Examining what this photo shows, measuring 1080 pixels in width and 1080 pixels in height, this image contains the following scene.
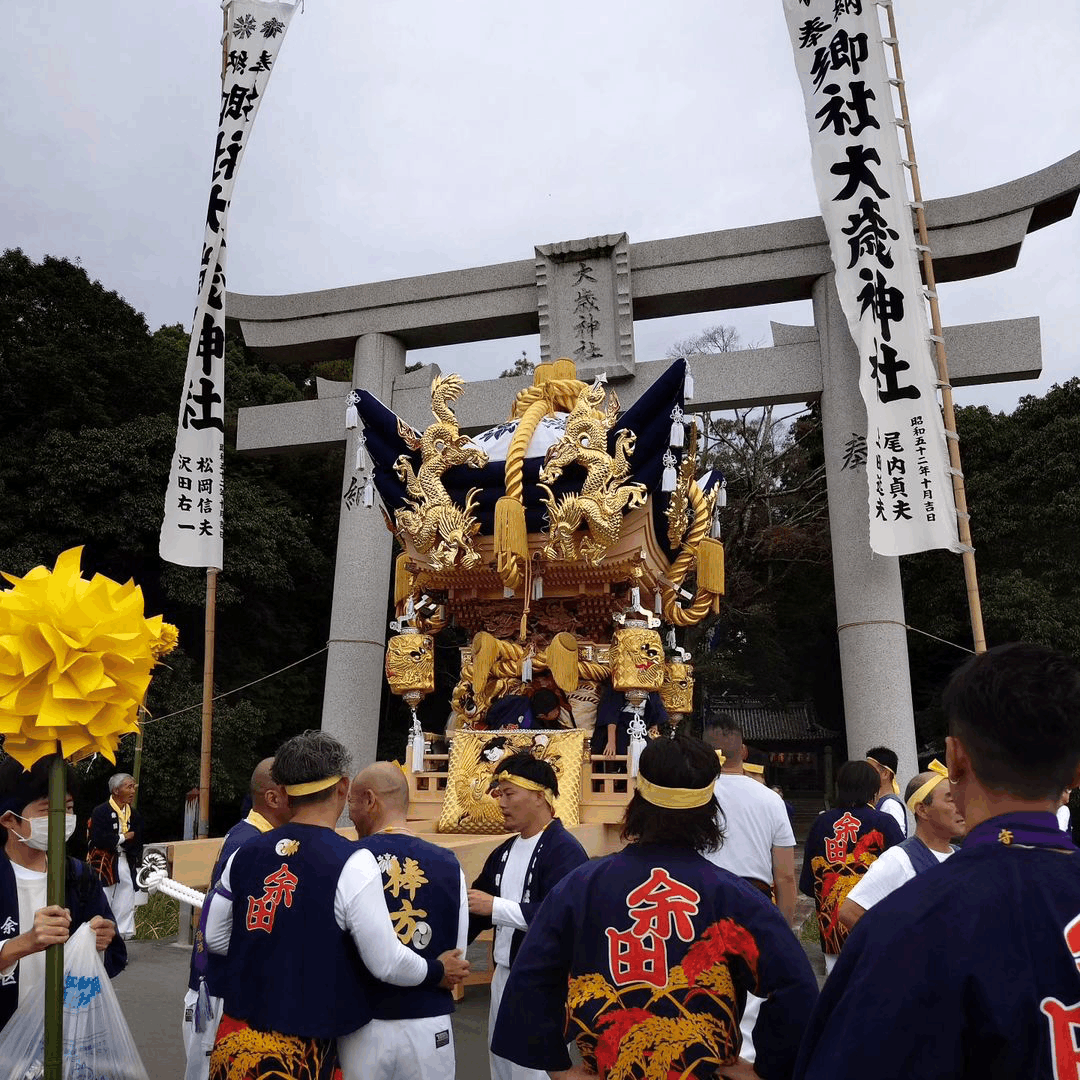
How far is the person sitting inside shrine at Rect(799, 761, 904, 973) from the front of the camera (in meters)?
3.60

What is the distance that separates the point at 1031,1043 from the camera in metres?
1.00

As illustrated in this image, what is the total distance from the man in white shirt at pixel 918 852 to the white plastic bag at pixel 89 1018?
6.22ft

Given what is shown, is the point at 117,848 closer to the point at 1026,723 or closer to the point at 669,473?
the point at 669,473

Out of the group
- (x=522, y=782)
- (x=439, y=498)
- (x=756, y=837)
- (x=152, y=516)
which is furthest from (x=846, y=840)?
(x=152, y=516)

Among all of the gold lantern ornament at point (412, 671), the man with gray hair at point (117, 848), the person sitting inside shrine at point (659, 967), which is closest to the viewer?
the person sitting inside shrine at point (659, 967)

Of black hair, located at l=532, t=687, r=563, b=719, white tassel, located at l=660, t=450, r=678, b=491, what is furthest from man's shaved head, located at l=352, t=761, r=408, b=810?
white tassel, located at l=660, t=450, r=678, b=491

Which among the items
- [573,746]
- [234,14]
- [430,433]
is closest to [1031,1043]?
[573,746]

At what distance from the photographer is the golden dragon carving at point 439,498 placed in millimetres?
6160

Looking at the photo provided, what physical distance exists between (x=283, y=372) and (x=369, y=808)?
18413 mm

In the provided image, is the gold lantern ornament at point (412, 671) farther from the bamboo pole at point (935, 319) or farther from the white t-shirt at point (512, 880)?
the bamboo pole at point (935, 319)

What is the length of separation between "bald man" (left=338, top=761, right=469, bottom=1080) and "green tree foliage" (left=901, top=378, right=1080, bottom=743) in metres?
13.0

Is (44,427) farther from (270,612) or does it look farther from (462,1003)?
(462,1003)

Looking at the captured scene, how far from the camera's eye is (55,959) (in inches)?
→ 77.7

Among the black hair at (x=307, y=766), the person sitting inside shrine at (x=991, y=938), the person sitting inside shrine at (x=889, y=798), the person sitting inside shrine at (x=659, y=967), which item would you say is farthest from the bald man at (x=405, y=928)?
the person sitting inside shrine at (x=889, y=798)
